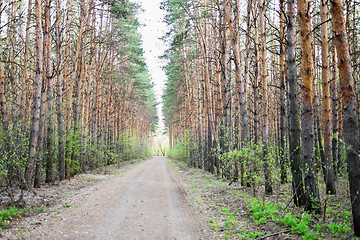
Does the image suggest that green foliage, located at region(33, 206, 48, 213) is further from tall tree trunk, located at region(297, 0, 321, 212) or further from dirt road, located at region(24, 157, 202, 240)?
tall tree trunk, located at region(297, 0, 321, 212)

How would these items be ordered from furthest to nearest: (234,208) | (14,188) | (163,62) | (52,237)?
(163,62) → (14,188) → (234,208) → (52,237)

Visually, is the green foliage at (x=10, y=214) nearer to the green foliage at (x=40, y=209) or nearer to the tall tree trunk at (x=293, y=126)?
the green foliage at (x=40, y=209)

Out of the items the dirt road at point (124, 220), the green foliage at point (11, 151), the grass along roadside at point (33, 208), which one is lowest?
the dirt road at point (124, 220)

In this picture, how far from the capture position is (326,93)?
9.18 meters

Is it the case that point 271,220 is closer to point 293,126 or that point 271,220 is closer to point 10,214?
point 293,126

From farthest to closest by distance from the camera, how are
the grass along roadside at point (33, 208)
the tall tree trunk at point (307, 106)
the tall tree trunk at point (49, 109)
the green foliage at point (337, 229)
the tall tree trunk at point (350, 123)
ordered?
the tall tree trunk at point (49, 109)
the tall tree trunk at point (307, 106)
the grass along roadside at point (33, 208)
the green foliage at point (337, 229)
the tall tree trunk at point (350, 123)

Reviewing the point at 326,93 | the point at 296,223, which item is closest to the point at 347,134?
the point at 296,223

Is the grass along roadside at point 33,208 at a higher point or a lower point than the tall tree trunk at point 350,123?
lower

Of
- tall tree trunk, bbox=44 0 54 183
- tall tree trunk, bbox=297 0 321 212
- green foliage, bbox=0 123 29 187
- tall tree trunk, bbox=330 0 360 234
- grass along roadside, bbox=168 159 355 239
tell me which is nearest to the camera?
tall tree trunk, bbox=330 0 360 234

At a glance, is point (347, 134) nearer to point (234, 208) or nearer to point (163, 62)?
point (234, 208)

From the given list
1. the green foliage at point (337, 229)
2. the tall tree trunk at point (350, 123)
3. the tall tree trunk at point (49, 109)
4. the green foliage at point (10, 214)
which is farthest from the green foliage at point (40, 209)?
the tall tree trunk at point (350, 123)

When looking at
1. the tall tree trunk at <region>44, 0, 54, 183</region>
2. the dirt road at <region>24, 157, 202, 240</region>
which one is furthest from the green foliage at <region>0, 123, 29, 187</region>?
the tall tree trunk at <region>44, 0, 54, 183</region>

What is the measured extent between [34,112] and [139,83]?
77.3 ft

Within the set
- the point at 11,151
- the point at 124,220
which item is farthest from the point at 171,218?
the point at 11,151
